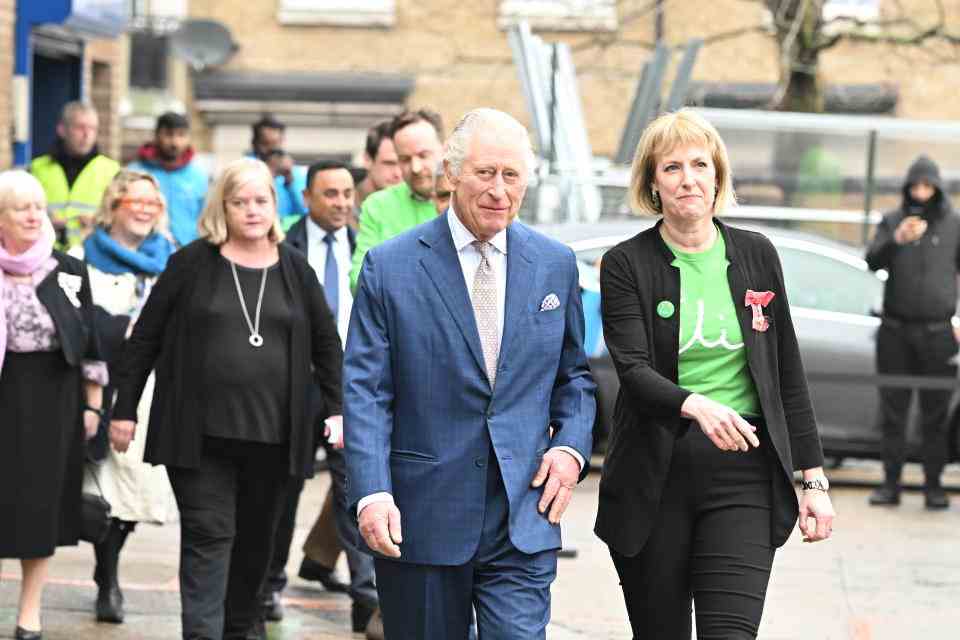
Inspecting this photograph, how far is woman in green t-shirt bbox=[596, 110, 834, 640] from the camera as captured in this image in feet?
16.5

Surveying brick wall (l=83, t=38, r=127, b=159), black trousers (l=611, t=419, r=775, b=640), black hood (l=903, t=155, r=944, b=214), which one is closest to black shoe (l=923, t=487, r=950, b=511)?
black hood (l=903, t=155, r=944, b=214)

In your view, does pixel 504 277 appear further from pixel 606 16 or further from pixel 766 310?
pixel 606 16

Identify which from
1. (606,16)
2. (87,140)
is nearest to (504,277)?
(87,140)

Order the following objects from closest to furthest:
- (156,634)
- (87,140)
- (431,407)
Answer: (431,407), (156,634), (87,140)

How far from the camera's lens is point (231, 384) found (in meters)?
6.72

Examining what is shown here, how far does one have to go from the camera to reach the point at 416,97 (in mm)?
30094

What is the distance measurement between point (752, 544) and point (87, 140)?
768cm

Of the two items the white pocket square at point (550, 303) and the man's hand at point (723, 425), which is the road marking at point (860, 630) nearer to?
the man's hand at point (723, 425)

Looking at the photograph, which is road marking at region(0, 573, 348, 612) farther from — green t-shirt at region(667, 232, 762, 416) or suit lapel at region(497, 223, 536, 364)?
suit lapel at region(497, 223, 536, 364)

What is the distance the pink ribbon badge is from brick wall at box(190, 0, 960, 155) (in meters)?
24.3

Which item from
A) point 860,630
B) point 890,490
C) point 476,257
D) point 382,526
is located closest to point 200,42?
point 890,490

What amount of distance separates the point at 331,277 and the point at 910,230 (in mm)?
4903

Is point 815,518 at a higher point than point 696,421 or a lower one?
lower

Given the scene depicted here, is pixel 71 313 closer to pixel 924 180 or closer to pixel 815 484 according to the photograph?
pixel 815 484
